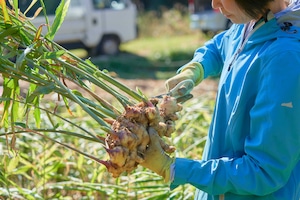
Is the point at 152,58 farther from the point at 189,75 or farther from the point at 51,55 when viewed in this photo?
the point at 51,55

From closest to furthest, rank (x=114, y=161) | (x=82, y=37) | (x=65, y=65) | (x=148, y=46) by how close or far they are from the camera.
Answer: (x=114, y=161) → (x=65, y=65) → (x=82, y=37) → (x=148, y=46)

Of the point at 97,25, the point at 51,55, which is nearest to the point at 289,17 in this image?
the point at 51,55

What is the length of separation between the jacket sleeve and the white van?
9.39 m

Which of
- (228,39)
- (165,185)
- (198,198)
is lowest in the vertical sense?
(165,185)

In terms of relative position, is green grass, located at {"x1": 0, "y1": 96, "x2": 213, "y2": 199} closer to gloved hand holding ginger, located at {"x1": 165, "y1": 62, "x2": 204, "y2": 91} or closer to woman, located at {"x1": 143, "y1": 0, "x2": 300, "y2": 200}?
gloved hand holding ginger, located at {"x1": 165, "y1": 62, "x2": 204, "y2": 91}

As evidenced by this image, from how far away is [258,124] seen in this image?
1.66 metres

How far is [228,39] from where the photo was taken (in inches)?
82.0

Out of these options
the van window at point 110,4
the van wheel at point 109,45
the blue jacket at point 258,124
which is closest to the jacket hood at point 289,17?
the blue jacket at point 258,124

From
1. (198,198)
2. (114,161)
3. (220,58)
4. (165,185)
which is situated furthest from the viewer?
(165,185)

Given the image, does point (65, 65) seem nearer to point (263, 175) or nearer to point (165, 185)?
point (263, 175)

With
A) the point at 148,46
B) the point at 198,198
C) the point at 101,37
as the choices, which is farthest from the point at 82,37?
the point at 198,198

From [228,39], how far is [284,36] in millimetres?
415

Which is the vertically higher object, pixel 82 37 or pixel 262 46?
pixel 262 46

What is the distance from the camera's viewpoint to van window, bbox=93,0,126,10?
1188 centimetres
